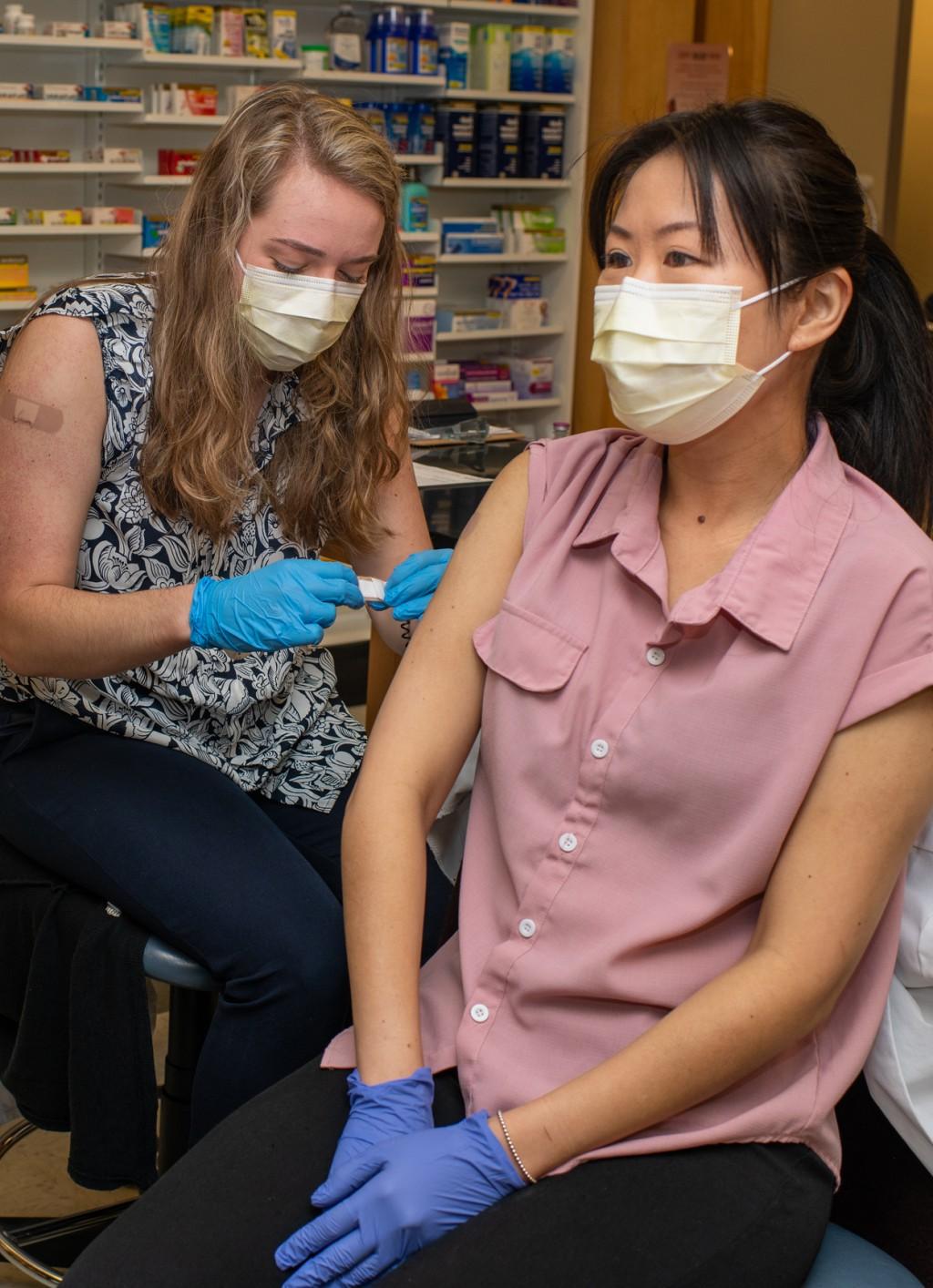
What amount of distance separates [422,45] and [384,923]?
395cm

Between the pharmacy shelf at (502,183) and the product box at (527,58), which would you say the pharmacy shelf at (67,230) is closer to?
the pharmacy shelf at (502,183)

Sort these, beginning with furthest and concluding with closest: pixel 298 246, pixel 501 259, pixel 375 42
Answer: 1. pixel 501 259
2. pixel 375 42
3. pixel 298 246

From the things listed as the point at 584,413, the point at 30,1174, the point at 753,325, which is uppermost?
the point at 753,325

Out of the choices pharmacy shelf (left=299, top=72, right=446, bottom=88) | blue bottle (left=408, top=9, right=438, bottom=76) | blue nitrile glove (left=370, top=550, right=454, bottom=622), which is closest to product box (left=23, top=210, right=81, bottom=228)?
pharmacy shelf (left=299, top=72, right=446, bottom=88)

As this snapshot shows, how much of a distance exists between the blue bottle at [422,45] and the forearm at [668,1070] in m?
4.08

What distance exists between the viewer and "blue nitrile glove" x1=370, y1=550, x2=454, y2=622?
1.66 m

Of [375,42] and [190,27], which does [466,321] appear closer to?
[375,42]

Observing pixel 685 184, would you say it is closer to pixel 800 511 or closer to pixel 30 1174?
pixel 800 511

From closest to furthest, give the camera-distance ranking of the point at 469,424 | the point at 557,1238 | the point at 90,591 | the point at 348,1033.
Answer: the point at 557,1238, the point at 348,1033, the point at 90,591, the point at 469,424

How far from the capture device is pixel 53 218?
4.00 meters

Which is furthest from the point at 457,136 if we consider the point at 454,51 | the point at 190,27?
the point at 190,27

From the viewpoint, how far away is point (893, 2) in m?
5.11

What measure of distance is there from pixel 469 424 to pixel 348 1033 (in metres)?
1.96

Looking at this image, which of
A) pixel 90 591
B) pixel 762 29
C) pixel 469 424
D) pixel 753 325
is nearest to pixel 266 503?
pixel 90 591
